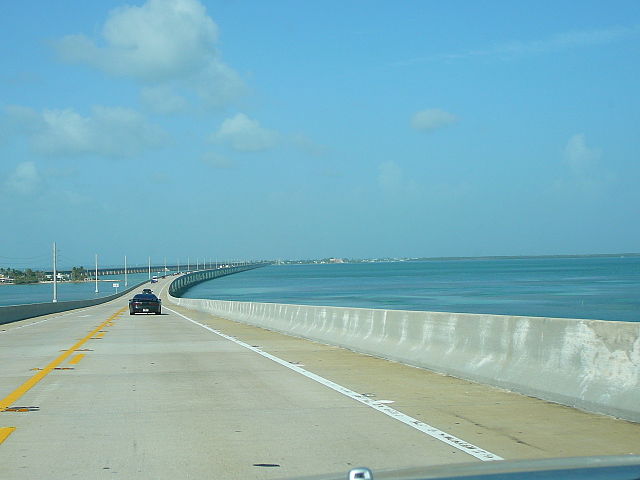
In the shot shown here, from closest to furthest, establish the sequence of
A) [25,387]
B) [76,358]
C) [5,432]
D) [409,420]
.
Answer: [5,432]
[409,420]
[25,387]
[76,358]

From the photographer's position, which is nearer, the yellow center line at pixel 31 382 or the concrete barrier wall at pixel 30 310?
the yellow center line at pixel 31 382

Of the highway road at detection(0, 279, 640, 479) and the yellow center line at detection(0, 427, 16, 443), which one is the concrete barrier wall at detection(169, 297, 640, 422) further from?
the yellow center line at detection(0, 427, 16, 443)

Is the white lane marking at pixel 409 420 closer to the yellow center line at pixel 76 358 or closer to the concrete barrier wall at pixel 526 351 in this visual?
the concrete barrier wall at pixel 526 351

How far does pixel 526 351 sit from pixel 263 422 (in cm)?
394

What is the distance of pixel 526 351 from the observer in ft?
38.6

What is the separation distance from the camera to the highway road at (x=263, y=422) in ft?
25.2

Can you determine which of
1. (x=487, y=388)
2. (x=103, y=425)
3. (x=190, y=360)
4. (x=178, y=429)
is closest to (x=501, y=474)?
(x=178, y=429)

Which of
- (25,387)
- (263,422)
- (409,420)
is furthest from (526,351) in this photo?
(25,387)

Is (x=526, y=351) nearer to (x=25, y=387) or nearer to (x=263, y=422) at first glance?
(x=263, y=422)

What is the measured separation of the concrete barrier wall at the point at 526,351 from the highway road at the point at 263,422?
262 mm

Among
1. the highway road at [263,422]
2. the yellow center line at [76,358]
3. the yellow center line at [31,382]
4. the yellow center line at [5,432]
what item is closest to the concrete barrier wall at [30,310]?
the yellow center line at [31,382]

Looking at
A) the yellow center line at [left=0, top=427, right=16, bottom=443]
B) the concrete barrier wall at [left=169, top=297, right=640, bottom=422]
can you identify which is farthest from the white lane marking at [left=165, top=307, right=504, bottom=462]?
the yellow center line at [left=0, top=427, right=16, bottom=443]

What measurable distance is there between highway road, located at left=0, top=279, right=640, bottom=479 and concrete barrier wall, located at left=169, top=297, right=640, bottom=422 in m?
0.26

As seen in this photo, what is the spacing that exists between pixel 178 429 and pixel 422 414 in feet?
9.37
